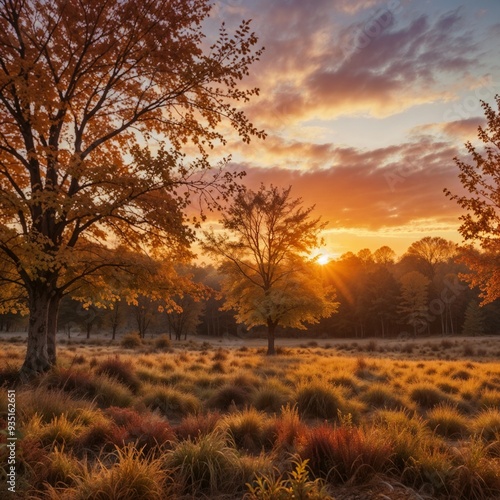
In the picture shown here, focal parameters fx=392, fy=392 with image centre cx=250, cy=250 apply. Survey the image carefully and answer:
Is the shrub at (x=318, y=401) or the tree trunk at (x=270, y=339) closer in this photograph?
the shrub at (x=318, y=401)

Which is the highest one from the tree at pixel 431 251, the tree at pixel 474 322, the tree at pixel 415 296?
the tree at pixel 431 251

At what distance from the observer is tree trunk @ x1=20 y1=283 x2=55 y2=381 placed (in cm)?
959

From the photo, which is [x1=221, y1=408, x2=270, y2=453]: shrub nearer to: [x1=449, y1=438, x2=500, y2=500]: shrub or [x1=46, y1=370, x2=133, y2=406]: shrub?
[x1=449, y1=438, x2=500, y2=500]: shrub

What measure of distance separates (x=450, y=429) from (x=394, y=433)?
2.97 m

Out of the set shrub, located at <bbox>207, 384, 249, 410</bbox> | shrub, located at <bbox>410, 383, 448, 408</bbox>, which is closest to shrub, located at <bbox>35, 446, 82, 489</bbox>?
shrub, located at <bbox>207, 384, 249, 410</bbox>

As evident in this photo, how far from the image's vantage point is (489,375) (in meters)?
13.5

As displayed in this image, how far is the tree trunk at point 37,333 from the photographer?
31.4 ft

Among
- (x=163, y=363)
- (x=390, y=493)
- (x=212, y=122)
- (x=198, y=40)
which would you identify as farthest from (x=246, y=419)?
(x=163, y=363)

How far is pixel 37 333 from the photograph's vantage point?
9773 mm

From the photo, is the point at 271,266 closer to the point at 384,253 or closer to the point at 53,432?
the point at 53,432

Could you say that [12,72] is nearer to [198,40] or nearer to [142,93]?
[142,93]

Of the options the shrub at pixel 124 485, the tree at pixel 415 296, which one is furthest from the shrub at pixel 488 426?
the tree at pixel 415 296

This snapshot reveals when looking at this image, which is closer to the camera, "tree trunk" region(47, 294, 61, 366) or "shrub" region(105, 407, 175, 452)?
"shrub" region(105, 407, 175, 452)

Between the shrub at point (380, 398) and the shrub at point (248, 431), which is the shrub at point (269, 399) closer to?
the shrub at point (380, 398)
